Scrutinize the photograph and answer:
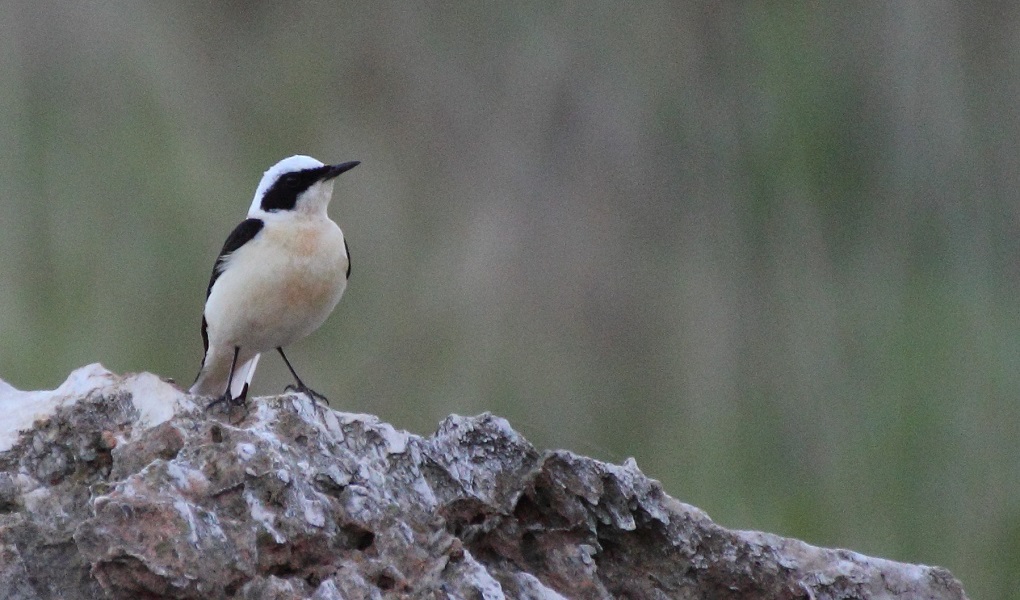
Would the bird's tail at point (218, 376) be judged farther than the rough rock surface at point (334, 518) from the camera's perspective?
Yes

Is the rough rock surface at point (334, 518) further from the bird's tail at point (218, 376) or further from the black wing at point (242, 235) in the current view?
the bird's tail at point (218, 376)

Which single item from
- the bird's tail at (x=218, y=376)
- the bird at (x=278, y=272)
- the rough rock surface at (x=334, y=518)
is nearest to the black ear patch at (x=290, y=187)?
the bird at (x=278, y=272)

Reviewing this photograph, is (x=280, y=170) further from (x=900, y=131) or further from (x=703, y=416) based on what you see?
(x=900, y=131)

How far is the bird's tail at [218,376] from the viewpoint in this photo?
16.2 ft

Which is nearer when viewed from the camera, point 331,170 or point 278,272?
point 278,272

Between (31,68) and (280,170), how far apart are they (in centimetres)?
653

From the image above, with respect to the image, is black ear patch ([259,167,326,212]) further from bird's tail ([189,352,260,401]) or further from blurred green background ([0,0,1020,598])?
blurred green background ([0,0,1020,598])

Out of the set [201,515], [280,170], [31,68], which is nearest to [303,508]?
[201,515]

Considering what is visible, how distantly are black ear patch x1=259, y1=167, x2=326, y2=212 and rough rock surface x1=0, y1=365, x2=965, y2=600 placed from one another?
153 cm

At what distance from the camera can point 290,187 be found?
4.79m

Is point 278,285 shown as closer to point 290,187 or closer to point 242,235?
point 242,235

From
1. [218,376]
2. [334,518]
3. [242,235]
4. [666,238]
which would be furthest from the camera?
[666,238]

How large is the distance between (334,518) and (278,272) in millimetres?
1764

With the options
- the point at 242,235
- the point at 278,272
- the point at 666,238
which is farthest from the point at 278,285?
the point at 666,238
